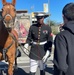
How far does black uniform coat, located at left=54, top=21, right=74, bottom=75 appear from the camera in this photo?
260cm

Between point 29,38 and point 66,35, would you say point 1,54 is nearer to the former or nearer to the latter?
point 29,38

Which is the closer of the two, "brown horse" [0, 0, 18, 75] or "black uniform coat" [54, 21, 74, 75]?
"black uniform coat" [54, 21, 74, 75]

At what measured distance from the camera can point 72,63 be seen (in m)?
2.64

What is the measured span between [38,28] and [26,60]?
21.0 feet

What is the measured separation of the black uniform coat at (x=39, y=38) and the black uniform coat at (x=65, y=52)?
3249 millimetres

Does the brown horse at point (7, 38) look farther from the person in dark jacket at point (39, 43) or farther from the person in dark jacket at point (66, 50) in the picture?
the person in dark jacket at point (66, 50)

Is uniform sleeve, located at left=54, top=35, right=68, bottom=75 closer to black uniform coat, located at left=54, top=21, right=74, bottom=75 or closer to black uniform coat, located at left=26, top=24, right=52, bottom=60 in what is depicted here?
black uniform coat, located at left=54, top=21, right=74, bottom=75

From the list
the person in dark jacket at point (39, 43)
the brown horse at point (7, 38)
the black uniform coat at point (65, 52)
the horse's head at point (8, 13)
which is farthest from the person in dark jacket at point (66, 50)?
the person in dark jacket at point (39, 43)

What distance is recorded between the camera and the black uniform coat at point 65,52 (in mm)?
2600

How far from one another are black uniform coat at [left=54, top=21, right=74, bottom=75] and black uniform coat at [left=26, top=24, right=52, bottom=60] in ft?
10.7

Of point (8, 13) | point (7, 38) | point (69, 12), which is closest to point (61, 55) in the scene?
point (69, 12)

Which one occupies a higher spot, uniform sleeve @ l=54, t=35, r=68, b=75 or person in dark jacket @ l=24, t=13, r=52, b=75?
uniform sleeve @ l=54, t=35, r=68, b=75

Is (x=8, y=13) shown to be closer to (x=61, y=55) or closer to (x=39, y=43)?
(x=39, y=43)

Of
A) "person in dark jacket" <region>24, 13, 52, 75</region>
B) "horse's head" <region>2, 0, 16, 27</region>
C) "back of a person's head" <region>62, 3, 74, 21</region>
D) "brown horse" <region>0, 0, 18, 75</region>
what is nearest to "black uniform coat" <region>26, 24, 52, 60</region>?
"person in dark jacket" <region>24, 13, 52, 75</region>
